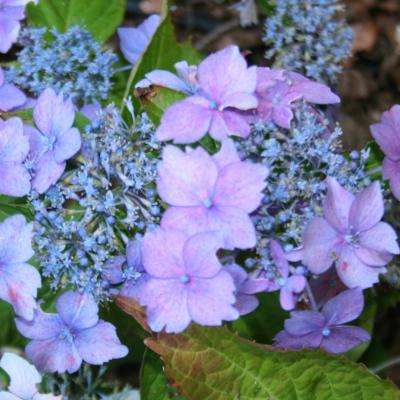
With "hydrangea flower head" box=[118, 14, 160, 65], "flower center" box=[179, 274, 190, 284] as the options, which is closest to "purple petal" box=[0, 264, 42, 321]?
"flower center" box=[179, 274, 190, 284]

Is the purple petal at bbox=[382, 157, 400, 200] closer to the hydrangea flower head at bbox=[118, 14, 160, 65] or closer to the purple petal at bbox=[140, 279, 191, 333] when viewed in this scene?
the purple petal at bbox=[140, 279, 191, 333]

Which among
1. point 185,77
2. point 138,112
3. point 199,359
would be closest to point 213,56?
point 185,77

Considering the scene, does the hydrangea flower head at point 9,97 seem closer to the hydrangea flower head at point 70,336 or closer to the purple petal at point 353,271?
the hydrangea flower head at point 70,336

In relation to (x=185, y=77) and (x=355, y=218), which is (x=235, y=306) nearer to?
(x=355, y=218)

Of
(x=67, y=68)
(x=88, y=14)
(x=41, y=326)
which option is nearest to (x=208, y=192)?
(x=41, y=326)

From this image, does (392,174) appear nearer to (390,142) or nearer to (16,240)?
(390,142)

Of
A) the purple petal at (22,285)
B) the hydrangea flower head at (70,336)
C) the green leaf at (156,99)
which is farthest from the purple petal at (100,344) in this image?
the green leaf at (156,99)
